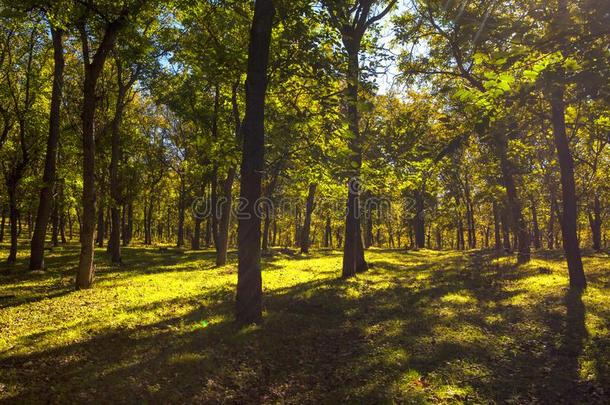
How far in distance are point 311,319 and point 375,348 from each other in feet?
9.10

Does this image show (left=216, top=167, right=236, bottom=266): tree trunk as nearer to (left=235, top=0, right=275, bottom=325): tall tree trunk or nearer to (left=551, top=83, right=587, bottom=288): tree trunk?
(left=235, top=0, right=275, bottom=325): tall tree trunk

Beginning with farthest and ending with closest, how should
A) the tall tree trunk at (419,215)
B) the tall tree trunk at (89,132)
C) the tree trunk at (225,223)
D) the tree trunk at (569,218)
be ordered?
the tall tree trunk at (419,215) < the tree trunk at (225,223) < the tree trunk at (569,218) < the tall tree trunk at (89,132)

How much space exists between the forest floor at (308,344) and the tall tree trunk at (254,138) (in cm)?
193

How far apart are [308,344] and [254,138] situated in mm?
5181

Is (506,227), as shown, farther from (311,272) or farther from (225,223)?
(225,223)

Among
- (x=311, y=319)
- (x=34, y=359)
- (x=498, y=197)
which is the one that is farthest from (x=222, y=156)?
(x=498, y=197)

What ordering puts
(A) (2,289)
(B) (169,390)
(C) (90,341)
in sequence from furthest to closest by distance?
(A) (2,289)
(C) (90,341)
(B) (169,390)

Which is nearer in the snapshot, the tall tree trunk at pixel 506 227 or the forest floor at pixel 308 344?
the forest floor at pixel 308 344

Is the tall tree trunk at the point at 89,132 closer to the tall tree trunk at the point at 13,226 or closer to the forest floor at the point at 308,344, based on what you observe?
the forest floor at the point at 308,344

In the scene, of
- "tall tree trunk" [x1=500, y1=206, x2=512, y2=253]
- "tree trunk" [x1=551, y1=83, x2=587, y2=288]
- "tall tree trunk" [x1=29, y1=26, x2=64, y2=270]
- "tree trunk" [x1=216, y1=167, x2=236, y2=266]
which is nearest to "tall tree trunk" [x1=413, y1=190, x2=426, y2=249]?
"tall tree trunk" [x1=500, y1=206, x2=512, y2=253]

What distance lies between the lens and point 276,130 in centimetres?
1159

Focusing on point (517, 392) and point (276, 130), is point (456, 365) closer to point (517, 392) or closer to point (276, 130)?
point (517, 392)

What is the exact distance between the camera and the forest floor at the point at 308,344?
7.46 metres

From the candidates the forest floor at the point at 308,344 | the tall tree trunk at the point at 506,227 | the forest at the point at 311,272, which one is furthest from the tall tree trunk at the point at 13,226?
the tall tree trunk at the point at 506,227
